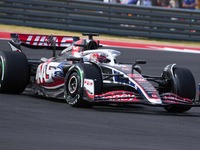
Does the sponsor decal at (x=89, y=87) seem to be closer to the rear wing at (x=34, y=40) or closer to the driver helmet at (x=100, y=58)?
the driver helmet at (x=100, y=58)

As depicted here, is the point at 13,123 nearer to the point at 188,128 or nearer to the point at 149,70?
the point at 188,128

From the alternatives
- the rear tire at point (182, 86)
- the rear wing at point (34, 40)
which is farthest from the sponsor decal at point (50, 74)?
the rear tire at point (182, 86)

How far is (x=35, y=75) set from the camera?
874 centimetres

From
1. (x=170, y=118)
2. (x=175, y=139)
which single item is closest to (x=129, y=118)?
(x=170, y=118)

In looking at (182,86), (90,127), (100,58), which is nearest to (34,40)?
(100,58)

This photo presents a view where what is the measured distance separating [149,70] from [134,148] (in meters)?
8.13

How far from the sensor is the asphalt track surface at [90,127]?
190 inches

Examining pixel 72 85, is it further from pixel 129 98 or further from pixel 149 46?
pixel 149 46

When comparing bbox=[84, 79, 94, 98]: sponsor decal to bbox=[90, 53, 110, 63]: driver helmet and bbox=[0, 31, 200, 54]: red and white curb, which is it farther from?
bbox=[0, 31, 200, 54]: red and white curb

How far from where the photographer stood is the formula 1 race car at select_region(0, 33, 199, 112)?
6.98 m

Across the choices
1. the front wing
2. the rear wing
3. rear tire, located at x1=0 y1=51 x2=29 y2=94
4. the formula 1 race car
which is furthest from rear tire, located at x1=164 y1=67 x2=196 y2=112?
the rear wing

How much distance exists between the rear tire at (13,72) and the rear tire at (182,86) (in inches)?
99.9

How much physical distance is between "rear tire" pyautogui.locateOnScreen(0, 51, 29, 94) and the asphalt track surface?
0.61ft

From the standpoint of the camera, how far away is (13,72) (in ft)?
27.0
